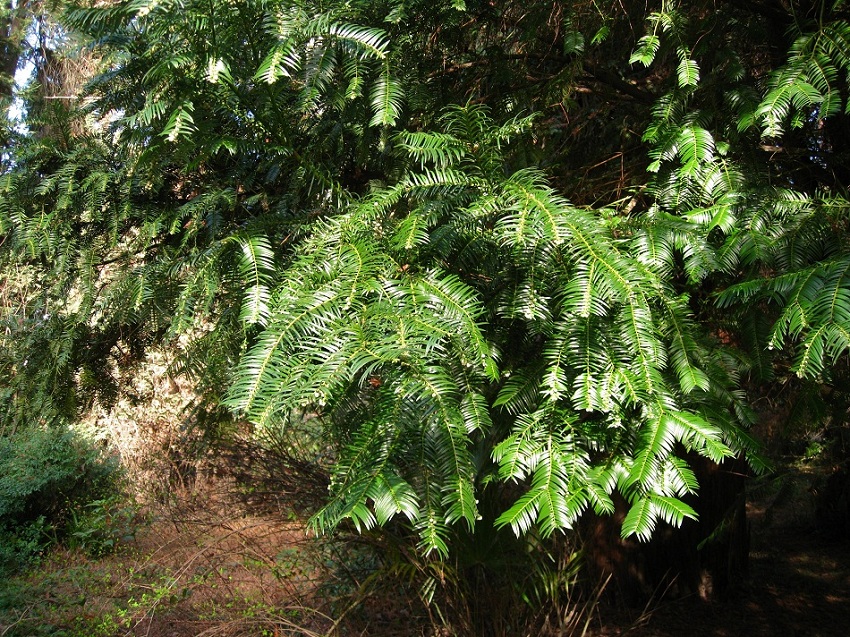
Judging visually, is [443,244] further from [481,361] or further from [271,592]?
[271,592]

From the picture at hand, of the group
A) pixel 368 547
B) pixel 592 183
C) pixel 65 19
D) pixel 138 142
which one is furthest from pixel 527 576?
pixel 65 19

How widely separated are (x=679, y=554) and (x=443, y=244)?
154 inches

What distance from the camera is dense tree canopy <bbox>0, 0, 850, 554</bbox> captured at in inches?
72.0

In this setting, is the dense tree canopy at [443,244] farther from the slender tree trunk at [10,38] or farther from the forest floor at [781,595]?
the slender tree trunk at [10,38]

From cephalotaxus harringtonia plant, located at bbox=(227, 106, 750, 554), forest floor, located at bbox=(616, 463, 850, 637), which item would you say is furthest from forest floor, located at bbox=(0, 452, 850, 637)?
cephalotaxus harringtonia plant, located at bbox=(227, 106, 750, 554)

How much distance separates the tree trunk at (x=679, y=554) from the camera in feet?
15.7

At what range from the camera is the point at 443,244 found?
2.09 m

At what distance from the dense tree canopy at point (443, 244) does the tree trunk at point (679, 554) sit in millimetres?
1866

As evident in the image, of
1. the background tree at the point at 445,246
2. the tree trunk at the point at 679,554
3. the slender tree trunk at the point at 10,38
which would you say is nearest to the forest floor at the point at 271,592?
the tree trunk at the point at 679,554

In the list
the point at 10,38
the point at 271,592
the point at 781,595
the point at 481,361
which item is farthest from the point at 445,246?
the point at 10,38

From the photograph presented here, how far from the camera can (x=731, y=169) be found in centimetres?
256

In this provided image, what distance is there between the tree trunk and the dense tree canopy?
187cm

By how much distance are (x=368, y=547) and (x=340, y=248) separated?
2443 mm

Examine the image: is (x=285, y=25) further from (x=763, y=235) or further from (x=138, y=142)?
(x=763, y=235)
